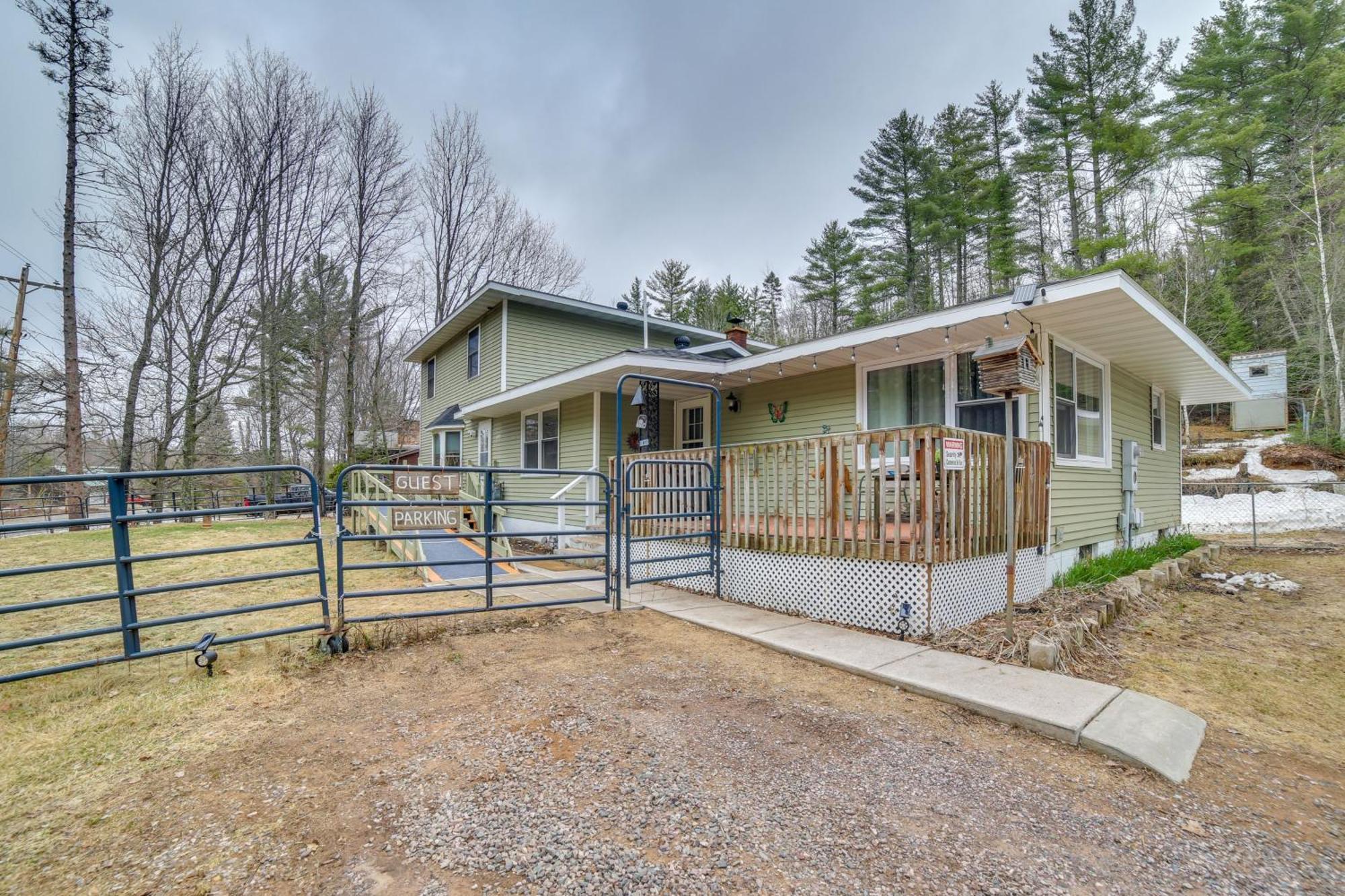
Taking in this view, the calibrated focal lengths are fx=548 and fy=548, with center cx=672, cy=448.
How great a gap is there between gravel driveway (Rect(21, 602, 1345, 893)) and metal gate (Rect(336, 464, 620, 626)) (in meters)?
1.06

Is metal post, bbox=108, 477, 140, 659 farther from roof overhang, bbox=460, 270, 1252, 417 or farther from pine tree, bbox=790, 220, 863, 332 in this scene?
pine tree, bbox=790, 220, 863, 332

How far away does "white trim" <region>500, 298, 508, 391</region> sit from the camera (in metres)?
11.5

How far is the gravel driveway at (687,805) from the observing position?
70.8 inches

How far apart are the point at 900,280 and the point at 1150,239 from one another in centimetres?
875

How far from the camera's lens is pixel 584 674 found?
3.63 metres

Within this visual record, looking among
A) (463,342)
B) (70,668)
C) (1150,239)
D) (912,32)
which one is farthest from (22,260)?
(1150,239)

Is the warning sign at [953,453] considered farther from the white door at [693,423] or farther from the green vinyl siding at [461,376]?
the green vinyl siding at [461,376]

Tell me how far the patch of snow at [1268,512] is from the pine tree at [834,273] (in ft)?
43.9

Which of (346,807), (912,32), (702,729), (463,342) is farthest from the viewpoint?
(463,342)

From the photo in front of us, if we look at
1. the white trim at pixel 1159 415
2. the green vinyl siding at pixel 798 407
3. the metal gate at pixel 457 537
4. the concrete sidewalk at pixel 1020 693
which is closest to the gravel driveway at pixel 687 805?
the concrete sidewalk at pixel 1020 693

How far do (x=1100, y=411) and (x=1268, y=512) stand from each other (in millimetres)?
11041

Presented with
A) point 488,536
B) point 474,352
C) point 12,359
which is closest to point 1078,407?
point 488,536

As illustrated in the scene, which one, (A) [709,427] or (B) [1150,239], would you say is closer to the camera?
(A) [709,427]

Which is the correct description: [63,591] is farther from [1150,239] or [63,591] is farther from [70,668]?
[1150,239]
